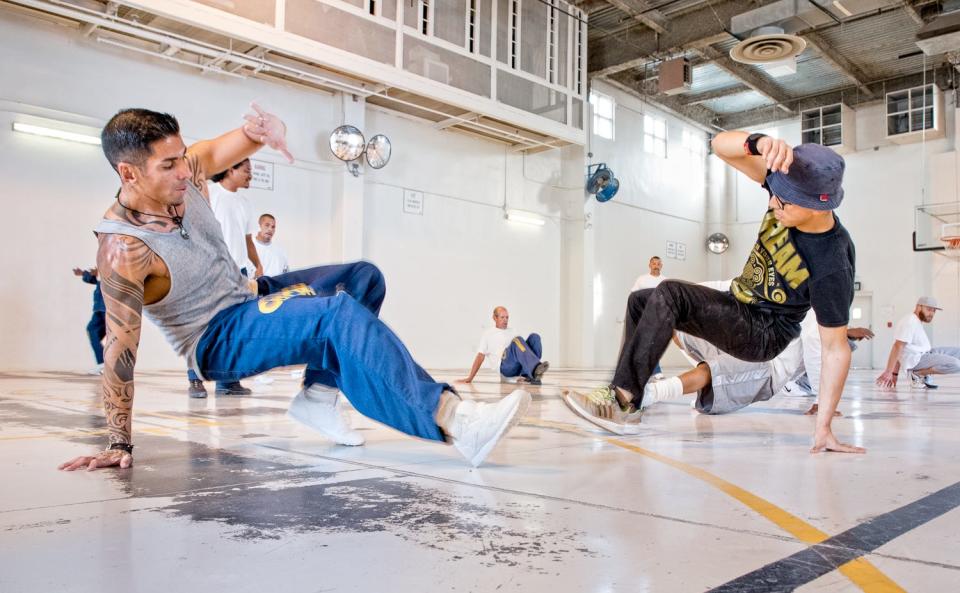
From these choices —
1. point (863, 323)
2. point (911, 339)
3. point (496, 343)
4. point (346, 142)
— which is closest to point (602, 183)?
point (346, 142)

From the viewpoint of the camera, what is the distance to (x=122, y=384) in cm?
212

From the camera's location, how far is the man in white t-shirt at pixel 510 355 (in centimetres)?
752

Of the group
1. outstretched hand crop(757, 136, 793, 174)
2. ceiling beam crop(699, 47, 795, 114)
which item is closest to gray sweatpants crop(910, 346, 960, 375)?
outstretched hand crop(757, 136, 793, 174)

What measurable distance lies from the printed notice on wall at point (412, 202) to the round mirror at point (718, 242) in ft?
30.5

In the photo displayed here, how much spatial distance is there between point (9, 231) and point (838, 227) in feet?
30.1

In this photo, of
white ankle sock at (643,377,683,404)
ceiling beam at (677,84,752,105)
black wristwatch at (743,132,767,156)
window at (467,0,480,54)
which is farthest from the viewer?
ceiling beam at (677,84,752,105)

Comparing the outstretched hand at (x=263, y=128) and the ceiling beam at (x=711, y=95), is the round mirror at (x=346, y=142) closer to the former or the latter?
the outstretched hand at (x=263, y=128)

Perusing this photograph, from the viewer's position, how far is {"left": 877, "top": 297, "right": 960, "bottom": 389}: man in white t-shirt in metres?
7.68

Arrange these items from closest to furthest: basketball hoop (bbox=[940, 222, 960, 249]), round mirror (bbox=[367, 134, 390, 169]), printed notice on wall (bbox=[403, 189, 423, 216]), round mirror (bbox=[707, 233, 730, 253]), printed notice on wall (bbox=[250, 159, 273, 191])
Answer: printed notice on wall (bbox=[250, 159, 273, 191]), round mirror (bbox=[367, 134, 390, 169]), printed notice on wall (bbox=[403, 189, 423, 216]), basketball hoop (bbox=[940, 222, 960, 249]), round mirror (bbox=[707, 233, 730, 253])

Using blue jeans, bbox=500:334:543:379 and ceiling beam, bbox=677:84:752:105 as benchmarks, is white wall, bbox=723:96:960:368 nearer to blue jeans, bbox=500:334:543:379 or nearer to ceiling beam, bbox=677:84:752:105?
ceiling beam, bbox=677:84:752:105

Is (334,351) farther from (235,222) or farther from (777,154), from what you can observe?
(235,222)

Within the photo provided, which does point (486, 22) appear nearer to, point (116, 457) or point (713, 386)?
point (713, 386)

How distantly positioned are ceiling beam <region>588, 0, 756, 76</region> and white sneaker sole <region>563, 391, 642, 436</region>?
11.4 metres

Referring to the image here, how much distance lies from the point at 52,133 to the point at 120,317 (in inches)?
326
